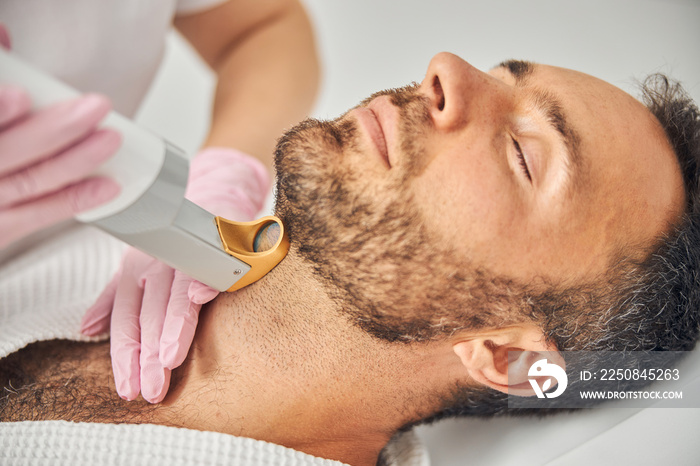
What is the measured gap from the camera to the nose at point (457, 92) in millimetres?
854

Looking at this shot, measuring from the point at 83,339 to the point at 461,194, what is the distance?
Answer: 2.46ft

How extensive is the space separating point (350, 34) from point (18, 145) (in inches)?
61.7

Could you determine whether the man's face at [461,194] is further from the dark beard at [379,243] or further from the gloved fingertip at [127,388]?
the gloved fingertip at [127,388]

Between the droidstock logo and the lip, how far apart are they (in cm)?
46

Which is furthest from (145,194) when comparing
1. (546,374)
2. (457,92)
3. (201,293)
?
(546,374)

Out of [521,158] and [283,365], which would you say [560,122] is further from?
[283,365]

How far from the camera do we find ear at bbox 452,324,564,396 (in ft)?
3.01

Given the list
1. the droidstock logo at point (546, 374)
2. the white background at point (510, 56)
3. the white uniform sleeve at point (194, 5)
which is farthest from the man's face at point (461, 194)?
the white uniform sleeve at point (194, 5)

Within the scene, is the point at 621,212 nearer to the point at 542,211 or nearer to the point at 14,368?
the point at 542,211

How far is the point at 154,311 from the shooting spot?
3.18 ft

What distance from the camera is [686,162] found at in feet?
3.30

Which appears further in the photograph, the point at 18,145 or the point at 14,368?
the point at 14,368

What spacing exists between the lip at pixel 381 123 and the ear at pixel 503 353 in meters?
0.33

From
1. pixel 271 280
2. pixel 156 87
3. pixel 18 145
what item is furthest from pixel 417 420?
pixel 156 87
